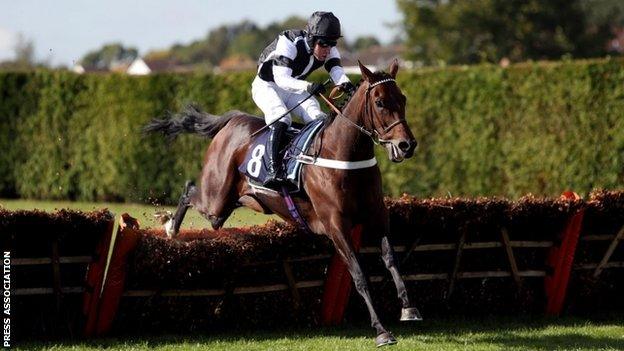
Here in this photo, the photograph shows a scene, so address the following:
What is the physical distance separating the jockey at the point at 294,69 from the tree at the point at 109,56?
218 feet

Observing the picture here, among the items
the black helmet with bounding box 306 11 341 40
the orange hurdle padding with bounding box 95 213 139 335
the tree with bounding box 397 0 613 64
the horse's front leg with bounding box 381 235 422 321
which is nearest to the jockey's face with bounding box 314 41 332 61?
the black helmet with bounding box 306 11 341 40

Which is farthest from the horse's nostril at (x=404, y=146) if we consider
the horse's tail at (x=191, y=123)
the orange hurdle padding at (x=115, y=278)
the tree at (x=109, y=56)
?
the tree at (x=109, y=56)

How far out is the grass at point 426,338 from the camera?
7945mm

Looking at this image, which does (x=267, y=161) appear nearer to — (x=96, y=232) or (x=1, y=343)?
(x=96, y=232)

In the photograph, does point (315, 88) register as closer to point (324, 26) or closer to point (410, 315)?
point (324, 26)

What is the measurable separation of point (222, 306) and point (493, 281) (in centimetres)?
246

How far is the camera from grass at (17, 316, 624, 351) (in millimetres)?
7945

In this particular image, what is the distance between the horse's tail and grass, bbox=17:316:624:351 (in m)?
2.50

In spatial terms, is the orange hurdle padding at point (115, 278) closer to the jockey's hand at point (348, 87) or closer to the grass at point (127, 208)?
the jockey's hand at point (348, 87)

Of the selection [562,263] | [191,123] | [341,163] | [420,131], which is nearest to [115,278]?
[341,163]

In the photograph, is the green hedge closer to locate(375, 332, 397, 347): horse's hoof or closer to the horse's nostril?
the horse's nostril

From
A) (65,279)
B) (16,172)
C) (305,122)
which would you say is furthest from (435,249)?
(16,172)

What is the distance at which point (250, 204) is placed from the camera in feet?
32.4

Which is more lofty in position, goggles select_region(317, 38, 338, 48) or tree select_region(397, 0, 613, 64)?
goggles select_region(317, 38, 338, 48)
